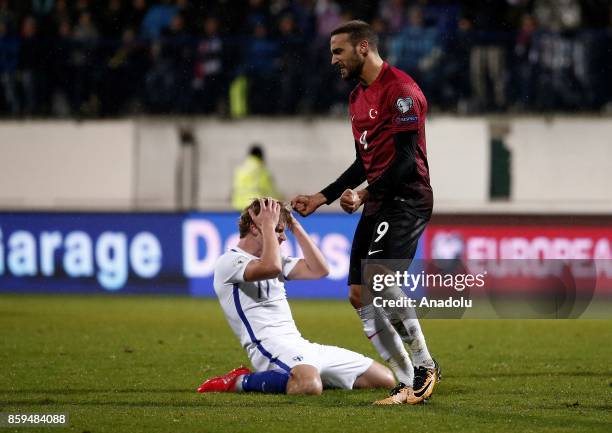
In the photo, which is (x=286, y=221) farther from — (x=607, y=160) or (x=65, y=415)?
(x=607, y=160)

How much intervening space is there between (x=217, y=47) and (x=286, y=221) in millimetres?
12261

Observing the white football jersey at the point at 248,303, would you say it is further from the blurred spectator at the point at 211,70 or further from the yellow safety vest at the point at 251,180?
the blurred spectator at the point at 211,70

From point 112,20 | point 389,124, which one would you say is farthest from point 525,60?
point 389,124

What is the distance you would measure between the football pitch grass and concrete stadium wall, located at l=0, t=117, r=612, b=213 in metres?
4.91

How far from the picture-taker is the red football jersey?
7.94 metres

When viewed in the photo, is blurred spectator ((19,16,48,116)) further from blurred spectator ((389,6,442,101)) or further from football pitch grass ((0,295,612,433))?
blurred spectator ((389,6,442,101))

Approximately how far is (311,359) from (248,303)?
0.60 meters

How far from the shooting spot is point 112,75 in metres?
20.8

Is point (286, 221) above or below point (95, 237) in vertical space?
above

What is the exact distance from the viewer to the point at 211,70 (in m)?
20.6

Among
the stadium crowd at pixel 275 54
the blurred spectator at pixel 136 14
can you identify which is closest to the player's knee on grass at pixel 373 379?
the stadium crowd at pixel 275 54

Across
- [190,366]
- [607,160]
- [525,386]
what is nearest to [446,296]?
[525,386]

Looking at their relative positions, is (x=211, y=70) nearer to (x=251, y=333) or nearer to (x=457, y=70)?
(x=457, y=70)

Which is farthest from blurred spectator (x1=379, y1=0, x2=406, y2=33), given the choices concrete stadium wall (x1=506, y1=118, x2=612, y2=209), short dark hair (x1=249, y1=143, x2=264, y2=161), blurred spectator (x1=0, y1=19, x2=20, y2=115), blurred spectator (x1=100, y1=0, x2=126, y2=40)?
blurred spectator (x1=0, y1=19, x2=20, y2=115)
